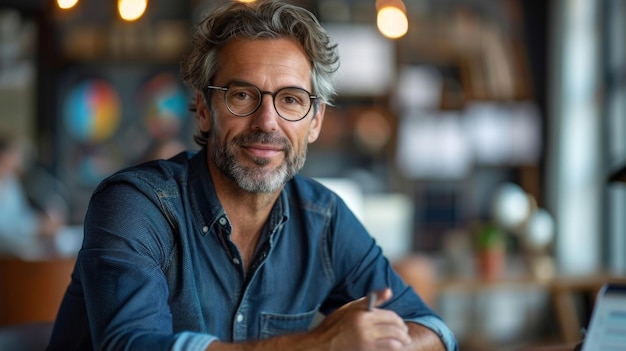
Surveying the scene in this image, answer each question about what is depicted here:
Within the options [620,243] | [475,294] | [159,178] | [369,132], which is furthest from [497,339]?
[159,178]

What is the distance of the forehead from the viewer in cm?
191

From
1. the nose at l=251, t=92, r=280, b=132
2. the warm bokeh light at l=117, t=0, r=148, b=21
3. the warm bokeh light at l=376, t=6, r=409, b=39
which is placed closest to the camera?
the nose at l=251, t=92, r=280, b=132

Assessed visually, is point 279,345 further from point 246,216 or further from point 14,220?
point 14,220

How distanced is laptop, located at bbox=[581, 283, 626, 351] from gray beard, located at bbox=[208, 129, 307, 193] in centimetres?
75

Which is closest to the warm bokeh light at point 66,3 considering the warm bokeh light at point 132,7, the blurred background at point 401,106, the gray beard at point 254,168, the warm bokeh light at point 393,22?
the warm bokeh light at point 132,7

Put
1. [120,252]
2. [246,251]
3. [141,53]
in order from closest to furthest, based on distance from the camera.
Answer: [120,252]
[246,251]
[141,53]

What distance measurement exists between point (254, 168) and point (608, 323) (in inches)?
32.4

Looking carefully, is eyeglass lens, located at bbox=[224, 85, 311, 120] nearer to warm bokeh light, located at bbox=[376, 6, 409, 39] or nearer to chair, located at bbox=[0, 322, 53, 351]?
chair, located at bbox=[0, 322, 53, 351]

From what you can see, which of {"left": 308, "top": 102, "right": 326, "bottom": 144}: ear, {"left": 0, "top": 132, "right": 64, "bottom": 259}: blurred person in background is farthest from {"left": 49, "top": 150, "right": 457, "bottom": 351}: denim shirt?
{"left": 0, "top": 132, "right": 64, "bottom": 259}: blurred person in background

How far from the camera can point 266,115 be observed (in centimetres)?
190

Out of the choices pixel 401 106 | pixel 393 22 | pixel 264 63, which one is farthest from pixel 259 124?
pixel 401 106

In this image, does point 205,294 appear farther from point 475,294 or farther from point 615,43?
point 615,43

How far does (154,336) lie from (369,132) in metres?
5.79

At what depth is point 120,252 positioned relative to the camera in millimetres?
1619
